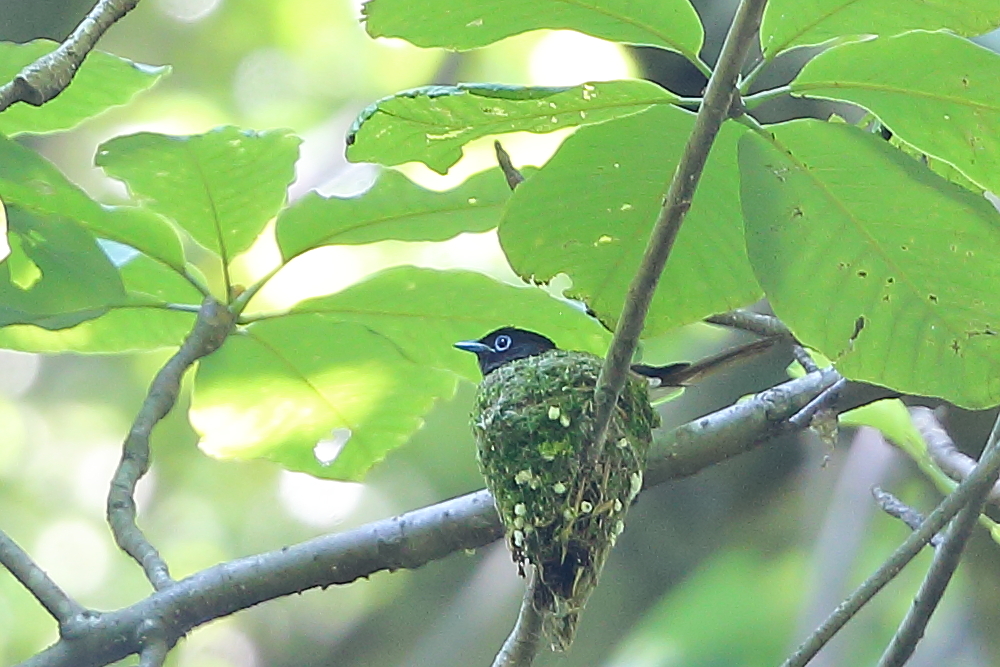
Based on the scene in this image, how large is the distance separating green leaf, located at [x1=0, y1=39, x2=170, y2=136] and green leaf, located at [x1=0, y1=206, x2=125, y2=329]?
0.57 ft

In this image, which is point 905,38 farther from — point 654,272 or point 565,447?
point 565,447

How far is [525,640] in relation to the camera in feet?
4.22

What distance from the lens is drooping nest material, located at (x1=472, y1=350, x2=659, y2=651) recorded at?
138 centimetres

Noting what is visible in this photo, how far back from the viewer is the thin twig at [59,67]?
118 centimetres

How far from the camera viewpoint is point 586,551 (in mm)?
1393

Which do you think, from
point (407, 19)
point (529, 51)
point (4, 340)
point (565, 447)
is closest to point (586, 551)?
point (565, 447)

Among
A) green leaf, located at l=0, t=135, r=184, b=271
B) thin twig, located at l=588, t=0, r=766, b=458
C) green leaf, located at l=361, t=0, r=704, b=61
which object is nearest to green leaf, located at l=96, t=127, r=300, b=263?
green leaf, located at l=0, t=135, r=184, b=271

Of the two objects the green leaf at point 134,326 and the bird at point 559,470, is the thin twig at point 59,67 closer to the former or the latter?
the green leaf at point 134,326

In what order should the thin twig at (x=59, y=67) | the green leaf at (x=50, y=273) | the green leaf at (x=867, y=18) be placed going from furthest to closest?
the green leaf at (x=50, y=273), the thin twig at (x=59, y=67), the green leaf at (x=867, y=18)

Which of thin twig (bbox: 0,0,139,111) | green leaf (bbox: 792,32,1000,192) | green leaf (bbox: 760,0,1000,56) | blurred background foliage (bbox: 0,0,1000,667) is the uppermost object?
green leaf (bbox: 760,0,1000,56)

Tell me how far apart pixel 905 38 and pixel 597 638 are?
2493mm

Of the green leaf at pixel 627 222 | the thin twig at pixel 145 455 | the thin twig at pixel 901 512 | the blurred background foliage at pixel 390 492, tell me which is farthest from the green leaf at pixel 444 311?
the blurred background foliage at pixel 390 492

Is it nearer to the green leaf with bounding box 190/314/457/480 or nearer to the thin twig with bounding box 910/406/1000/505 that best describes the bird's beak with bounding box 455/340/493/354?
the green leaf with bounding box 190/314/457/480

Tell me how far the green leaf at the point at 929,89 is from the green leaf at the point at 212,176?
0.77m
